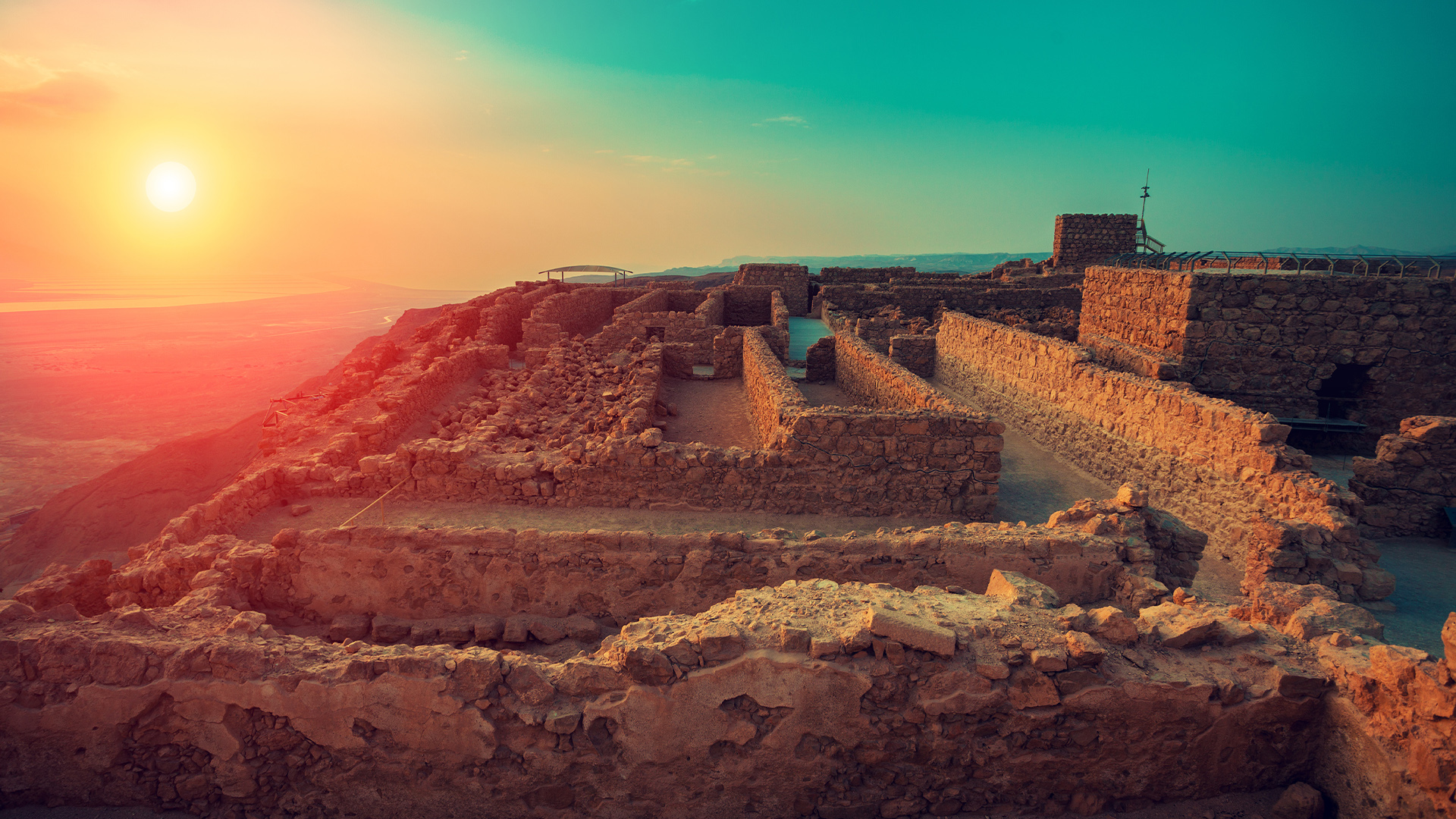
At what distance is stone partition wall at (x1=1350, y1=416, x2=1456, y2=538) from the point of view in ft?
26.4

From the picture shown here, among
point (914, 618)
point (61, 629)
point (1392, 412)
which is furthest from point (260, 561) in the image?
point (1392, 412)

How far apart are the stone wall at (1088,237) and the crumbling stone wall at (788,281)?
12.0 m

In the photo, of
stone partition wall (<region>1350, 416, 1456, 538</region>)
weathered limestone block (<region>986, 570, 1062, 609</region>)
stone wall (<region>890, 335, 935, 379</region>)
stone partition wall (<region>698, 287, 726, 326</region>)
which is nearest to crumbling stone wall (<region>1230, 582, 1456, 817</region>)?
weathered limestone block (<region>986, 570, 1062, 609</region>)

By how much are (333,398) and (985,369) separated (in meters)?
14.1

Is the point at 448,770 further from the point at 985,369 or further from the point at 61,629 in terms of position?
the point at 985,369

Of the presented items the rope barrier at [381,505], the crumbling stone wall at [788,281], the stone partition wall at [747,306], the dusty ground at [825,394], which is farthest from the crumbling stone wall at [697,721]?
the crumbling stone wall at [788,281]

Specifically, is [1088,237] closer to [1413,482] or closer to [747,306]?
[747,306]

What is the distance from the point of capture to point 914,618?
159 inches

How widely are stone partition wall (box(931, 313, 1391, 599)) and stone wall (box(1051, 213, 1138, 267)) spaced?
21.0 metres

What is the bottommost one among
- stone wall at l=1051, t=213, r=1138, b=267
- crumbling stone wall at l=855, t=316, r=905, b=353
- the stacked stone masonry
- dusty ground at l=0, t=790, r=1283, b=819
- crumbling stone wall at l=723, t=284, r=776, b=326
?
dusty ground at l=0, t=790, r=1283, b=819

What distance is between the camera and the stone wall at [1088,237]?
1201 inches

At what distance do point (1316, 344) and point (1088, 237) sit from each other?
2257 centimetres

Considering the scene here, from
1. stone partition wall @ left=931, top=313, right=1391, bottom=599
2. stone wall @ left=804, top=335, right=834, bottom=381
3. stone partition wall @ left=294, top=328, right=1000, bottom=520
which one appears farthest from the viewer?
stone wall @ left=804, top=335, right=834, bottom=381

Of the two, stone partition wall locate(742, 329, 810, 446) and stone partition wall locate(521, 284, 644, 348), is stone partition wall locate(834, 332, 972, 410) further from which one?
stone partition wall locate(521, 284, 644, 348)
